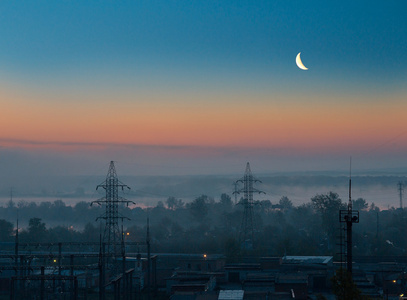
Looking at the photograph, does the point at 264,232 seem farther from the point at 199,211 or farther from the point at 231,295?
the point at 231,295

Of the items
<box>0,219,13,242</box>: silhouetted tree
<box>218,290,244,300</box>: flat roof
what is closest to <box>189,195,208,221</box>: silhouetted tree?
<box>0,219,13,242</box>: silhouetted tree

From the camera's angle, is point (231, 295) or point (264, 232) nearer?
point (231, 295)

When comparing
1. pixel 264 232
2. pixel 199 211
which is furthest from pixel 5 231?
pixel 199 211

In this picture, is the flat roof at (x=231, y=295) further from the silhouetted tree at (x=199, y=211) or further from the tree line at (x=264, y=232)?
the silhouetted tree at (x=199, y=211)

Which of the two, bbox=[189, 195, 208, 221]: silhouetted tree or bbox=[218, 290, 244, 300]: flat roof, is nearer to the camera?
bbox=[218, 290, 244, 300]: flat roof

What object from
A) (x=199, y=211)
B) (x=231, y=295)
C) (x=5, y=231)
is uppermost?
(x=231, y=295)

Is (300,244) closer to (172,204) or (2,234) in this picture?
(2,234)

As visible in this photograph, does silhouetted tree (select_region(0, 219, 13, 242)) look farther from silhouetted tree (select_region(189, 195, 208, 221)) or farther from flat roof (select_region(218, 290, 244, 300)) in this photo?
flat roof (select_region(218, 290, 244, 300))

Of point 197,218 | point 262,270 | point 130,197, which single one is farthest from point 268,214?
point 130,197

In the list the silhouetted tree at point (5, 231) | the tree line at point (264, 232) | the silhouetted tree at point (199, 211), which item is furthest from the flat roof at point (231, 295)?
the silhouetted tree at point (199, 211)

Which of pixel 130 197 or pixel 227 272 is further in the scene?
pixel 130 197

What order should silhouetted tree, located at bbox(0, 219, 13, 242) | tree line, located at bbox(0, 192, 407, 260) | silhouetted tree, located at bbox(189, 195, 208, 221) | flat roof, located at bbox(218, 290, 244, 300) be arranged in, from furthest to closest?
silhouetted tree, located at bbox(189, 195, 208, 221) → silhouetted tree, located at bbox(0, 219, 13, 242) → tree line, located at bbox(0, 192, 407, 260) → flat roof, located at bbox(218, 290, 244, 300)
